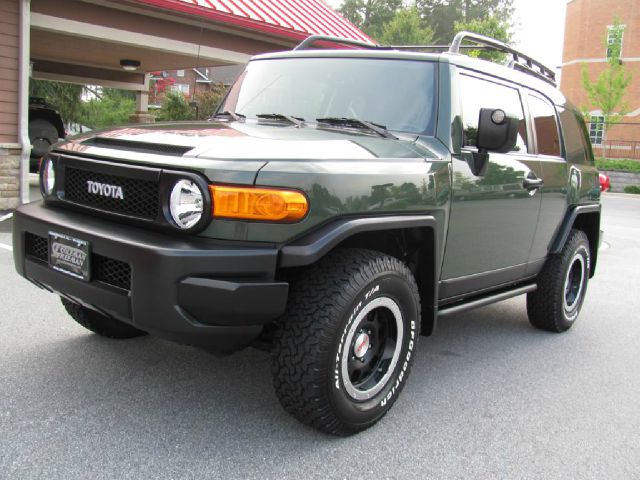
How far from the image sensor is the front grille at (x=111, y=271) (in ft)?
8.48

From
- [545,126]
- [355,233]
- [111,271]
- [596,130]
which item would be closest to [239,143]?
[355,233]

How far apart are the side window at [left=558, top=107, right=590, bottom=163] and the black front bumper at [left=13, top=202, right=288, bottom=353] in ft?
10.3

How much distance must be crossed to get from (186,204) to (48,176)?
114cm

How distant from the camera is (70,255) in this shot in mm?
2775

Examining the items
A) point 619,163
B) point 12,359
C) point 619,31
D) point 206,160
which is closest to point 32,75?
point 12,359

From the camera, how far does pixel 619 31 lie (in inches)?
1209

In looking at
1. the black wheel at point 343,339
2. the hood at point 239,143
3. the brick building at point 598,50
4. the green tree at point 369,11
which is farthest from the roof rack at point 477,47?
the green tree at point 369,11

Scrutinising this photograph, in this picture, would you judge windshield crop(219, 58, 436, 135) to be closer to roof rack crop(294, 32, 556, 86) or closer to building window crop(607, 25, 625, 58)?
roof rack crop(294, 32, 556, 86)

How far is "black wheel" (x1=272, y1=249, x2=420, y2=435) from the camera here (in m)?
2.66

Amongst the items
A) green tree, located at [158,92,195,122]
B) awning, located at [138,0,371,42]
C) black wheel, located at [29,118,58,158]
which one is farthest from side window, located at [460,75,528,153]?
green tree, located at [158,92,195,122]

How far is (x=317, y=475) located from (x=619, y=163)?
93.2 feet

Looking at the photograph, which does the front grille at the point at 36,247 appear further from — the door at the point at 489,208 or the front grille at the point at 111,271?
the door at the point at 489,208

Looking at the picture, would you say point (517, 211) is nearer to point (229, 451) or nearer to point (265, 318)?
point (265, 318)

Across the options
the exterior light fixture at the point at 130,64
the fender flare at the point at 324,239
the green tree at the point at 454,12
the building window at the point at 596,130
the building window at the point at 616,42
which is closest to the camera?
the fender flare at the point at 324,239
